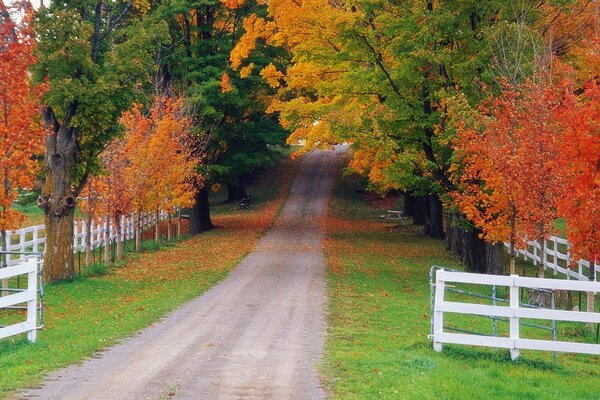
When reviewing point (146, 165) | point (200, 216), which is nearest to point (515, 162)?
point (146, 165)

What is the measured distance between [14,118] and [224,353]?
9.63 metres

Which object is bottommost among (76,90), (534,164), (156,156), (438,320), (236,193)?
(438,320)

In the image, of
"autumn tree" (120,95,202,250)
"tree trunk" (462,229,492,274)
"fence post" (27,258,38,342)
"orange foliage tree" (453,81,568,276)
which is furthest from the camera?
"autumn tree" (120,95,202,250)

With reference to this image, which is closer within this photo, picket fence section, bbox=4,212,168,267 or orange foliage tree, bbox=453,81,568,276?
orange foliage tree, bbox=453,81,568,276

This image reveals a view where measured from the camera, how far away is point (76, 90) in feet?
65.4

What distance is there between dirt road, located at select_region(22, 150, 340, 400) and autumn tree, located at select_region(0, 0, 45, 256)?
16.4ft

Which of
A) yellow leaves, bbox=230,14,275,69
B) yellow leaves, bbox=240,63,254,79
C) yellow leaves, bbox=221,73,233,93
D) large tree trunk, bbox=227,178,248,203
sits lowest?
large tree trunk, bbox=227,178,248,203

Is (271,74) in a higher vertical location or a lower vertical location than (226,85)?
higher

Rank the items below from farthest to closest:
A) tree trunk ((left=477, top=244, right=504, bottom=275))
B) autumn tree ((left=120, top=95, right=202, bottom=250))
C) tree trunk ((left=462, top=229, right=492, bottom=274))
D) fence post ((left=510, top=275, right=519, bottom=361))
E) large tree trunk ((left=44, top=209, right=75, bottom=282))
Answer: autumn tree ((left=120, top=95, right=202, bottom=250)), tree trunk ((left=462, top=229, right=492, bottom=274)), tree trunk ((left=477, top=244, right=504, bottom=275)), large tree trunk ((left=44, top=209, right=75, bottom=282)), fence post ((left=510, top=275, right=519, bottom=361))

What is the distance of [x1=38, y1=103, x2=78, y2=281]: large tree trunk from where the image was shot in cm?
2162

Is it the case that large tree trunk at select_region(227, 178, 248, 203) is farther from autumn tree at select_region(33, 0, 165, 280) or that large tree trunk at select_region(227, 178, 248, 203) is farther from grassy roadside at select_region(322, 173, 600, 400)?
grassy roadside at select_region(322, 173, 600, 400)

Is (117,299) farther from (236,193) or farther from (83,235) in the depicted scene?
(236,193)

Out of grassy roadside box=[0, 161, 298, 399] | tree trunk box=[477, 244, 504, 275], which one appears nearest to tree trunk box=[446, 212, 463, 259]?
tree trunk box=[477, 244, 504, 275]

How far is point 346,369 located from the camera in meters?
10.5
